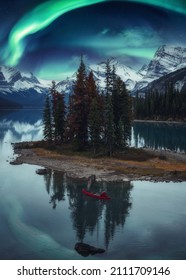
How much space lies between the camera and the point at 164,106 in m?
134

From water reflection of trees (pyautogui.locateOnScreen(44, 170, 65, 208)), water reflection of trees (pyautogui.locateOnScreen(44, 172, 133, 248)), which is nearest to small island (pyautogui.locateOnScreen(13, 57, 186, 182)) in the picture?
water reflection of trees (pyautogui.locateOnScreen(44, 170, 65, 208))

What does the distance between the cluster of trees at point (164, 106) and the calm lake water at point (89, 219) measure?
311ft

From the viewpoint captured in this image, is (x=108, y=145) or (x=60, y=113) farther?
(x=60, y=113)

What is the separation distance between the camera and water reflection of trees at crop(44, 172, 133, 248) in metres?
22.8

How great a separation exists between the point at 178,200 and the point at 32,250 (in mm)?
13421

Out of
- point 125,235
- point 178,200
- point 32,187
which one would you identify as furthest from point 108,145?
point 125,235

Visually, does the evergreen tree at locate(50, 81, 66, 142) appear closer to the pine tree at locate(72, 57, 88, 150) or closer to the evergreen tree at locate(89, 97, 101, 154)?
the pine tree at locate(72, 57, 88, 150)

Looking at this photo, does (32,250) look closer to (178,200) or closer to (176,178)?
(178,200)

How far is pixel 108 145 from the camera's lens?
49719 millimetres

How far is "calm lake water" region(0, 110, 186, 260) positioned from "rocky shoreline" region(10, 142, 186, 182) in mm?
1878

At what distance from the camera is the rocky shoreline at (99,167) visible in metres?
35.8

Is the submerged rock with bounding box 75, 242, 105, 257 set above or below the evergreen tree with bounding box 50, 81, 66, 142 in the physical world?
below

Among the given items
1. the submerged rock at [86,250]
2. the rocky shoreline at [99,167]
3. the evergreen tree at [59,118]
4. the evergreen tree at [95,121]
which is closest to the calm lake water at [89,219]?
the submerged rock at [86,250]

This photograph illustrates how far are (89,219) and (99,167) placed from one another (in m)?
16.3
